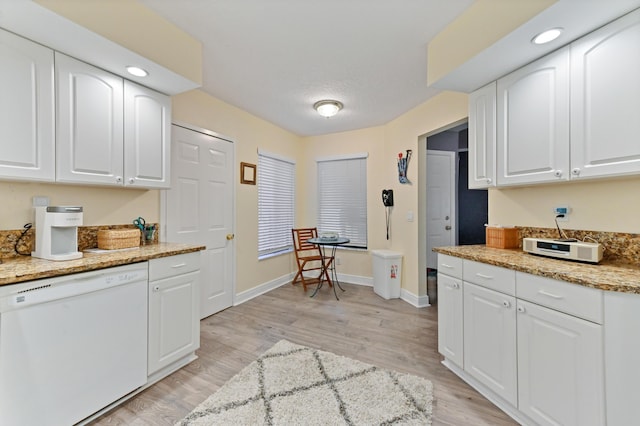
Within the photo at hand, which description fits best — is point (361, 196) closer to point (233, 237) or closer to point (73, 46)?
point (233, 237)

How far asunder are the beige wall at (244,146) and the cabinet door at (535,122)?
2.94 m

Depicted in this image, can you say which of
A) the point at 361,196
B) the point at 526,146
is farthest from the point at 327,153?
the point at 526,146

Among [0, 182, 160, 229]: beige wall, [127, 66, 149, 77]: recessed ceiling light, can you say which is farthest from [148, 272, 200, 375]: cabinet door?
[127, 66, 149, 77]: recessed ceiling light

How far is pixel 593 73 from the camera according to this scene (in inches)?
58.6

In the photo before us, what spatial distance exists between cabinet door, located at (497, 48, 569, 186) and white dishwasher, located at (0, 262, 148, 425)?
9.24 feet

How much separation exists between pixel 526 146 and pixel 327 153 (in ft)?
10.5

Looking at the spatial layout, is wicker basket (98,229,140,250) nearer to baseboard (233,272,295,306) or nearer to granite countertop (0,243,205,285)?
granite countertop (0,243,205,285)

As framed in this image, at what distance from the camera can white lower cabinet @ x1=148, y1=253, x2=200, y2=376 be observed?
6.26 feet

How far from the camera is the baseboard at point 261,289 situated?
3.56 metres

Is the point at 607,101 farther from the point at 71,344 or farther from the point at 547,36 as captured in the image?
the point at 71,344

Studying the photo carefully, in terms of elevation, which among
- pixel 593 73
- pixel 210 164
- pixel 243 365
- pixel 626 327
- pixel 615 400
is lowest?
pixel 243 365

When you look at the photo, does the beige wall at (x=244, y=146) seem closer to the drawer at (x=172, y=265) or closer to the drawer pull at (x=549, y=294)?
the drawer at (x=172, y=265)

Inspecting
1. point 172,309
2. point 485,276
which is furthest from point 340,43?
point 172,309

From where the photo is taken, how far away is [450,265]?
2094mm
